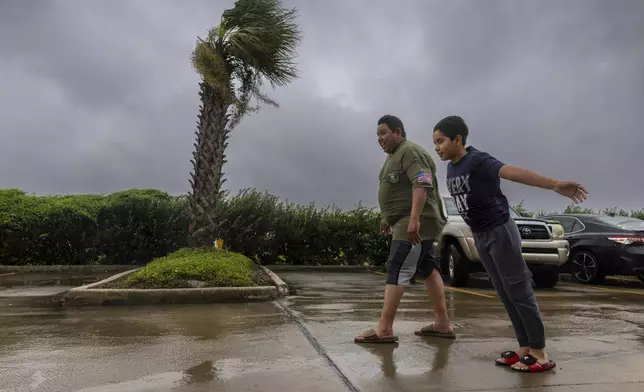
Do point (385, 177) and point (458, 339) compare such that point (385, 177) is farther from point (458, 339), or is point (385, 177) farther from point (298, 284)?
point (298, 284)

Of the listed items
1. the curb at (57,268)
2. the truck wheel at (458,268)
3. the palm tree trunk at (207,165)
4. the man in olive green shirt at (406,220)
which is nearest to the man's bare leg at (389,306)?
the man in olive green shirt at (406,220)

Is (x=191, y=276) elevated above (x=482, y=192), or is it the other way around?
(x=482, y=192)

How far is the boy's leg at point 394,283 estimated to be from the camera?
4289 millimetres

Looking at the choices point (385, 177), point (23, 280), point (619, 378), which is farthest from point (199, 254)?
point (619, 378)

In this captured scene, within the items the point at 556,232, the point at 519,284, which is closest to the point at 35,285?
the point at 519,284

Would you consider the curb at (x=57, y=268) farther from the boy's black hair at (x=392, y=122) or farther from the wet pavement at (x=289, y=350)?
the boy's black hair at (x=392, y=122)

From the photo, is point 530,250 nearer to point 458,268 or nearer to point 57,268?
point 458,268

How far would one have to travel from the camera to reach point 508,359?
11.9 feet

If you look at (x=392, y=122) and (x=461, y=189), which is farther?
(x=392, y=122)

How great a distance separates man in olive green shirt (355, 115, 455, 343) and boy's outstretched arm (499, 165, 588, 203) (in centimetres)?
101

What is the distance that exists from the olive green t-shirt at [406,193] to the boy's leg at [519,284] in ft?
Answer: 3.09

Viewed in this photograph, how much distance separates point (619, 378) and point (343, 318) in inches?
110

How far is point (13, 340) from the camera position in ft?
15.0

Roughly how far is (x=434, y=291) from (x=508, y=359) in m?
1.00
